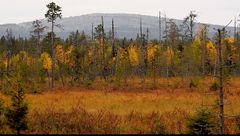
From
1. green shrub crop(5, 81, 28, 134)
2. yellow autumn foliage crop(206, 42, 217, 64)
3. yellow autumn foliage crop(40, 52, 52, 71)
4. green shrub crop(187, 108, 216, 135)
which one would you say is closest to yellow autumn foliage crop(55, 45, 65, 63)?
yellow autumn foliage crop(40, 52, 52, 71)

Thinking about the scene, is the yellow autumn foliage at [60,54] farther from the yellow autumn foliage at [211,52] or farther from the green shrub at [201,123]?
the green shrub at [201,123]

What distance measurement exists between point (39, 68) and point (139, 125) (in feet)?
146

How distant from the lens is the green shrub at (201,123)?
12156 millimetres

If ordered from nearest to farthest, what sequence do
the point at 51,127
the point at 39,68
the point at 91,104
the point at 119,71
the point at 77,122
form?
the point at 51,127 < the point at 77,122 < the point at 91,104 < the point at 119,71 < the point at 39,68

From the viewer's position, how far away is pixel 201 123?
12156 mm

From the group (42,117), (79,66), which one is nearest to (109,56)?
(79,66)

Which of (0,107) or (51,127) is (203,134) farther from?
(0,107)

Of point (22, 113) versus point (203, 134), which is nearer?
point (203, 134)

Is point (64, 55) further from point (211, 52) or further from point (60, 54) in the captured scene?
point (211, 52)

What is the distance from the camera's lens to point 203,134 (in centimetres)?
1220

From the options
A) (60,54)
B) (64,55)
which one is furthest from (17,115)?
(60,54)

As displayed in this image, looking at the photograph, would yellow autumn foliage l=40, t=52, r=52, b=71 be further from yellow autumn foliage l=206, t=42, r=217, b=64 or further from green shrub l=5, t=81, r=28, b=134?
green shrub l=5, t=81, r=28, b=134

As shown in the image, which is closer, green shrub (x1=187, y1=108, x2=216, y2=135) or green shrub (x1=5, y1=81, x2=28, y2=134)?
green shrub (x1=187, y1=108, x2=216, y2=135)

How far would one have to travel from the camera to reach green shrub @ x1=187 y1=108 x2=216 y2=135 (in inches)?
479
